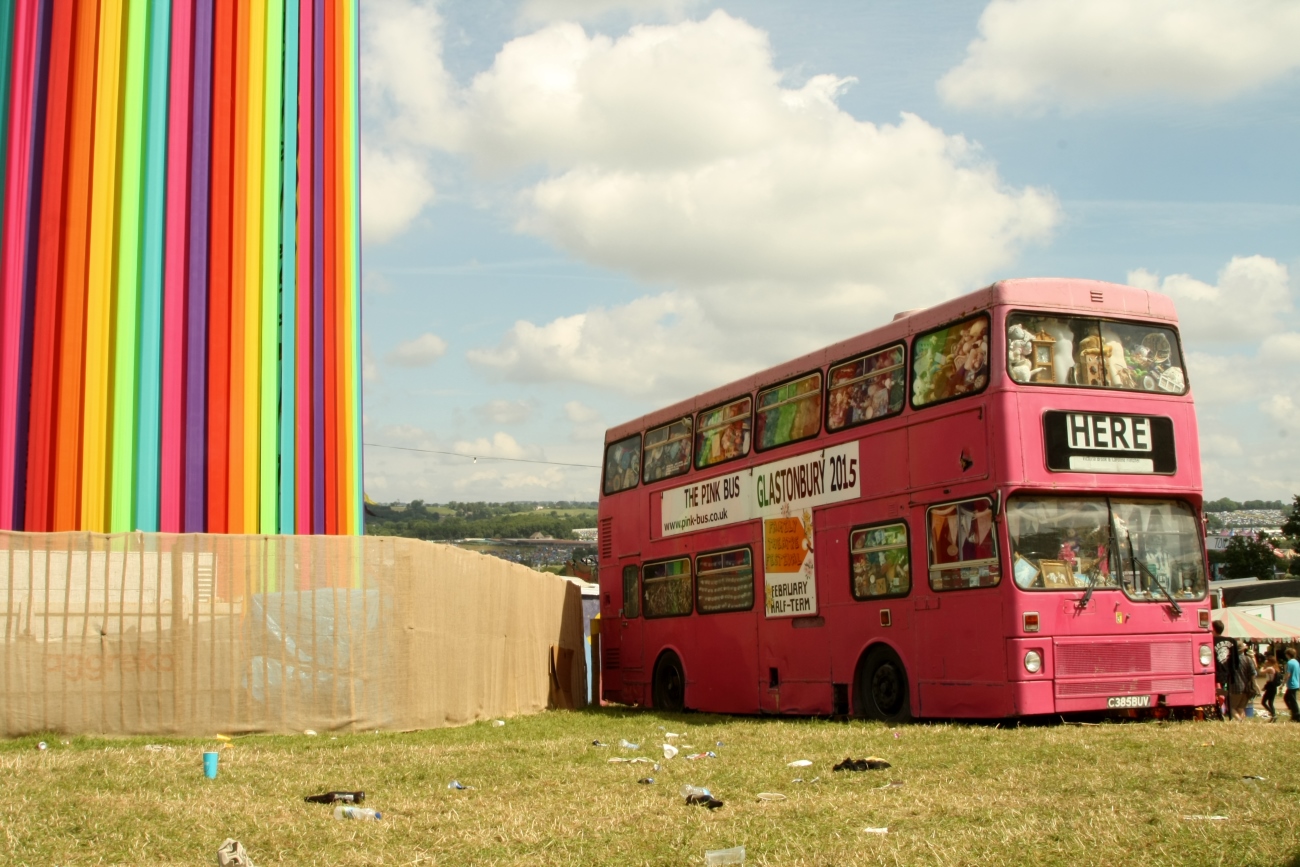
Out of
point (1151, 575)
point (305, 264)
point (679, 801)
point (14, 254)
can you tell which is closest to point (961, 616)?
point (1151, 575)

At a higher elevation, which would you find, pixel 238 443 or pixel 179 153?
pixel 179 153

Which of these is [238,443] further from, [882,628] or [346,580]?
[882,628]

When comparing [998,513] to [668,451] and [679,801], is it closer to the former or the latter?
[679,801]

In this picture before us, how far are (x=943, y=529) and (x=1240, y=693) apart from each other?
9.05 m

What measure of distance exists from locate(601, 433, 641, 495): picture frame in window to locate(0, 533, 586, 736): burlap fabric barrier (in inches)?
206

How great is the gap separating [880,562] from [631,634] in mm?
6970

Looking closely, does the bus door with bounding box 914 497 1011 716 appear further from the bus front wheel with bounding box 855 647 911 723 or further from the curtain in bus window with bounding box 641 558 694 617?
the curtain in bus window with bounding box 641 558 694 617

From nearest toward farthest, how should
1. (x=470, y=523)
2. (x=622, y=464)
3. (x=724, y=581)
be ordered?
(x=724, y=581), (x=622, y=464), (x=470, y=523)

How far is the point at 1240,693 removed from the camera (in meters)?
20.7

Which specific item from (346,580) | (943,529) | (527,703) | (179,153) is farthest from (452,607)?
(179,153)

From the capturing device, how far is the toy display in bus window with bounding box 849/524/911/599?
15047 mm

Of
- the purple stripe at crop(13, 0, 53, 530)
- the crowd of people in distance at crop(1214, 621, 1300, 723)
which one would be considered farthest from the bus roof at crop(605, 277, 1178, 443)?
the purple stripe at crop(13, 0, 53, 530)

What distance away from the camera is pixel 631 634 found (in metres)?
21.6

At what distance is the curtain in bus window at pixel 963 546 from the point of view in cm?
1373
